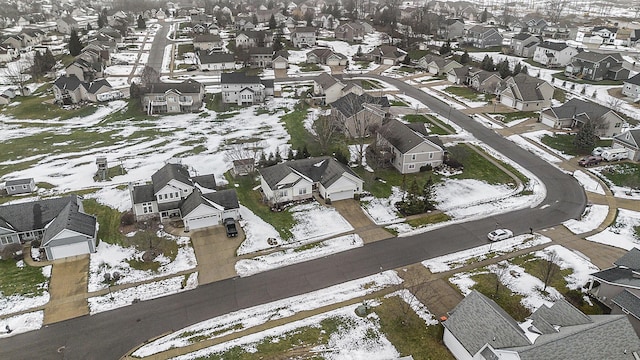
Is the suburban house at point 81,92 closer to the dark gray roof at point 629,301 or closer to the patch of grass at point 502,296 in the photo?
the patch of grass at point 502,296

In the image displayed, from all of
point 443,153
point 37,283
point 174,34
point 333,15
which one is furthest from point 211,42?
point 37,283

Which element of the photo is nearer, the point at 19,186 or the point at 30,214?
the point at 30,214

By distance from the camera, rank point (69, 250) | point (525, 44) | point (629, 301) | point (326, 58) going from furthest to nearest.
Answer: point (525, 44), point (326, 58), point (69, 250), point (629, 301)

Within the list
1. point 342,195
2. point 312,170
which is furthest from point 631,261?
point 312,170

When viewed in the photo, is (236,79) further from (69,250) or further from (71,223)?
(69,250)

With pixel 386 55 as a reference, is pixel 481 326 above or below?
below

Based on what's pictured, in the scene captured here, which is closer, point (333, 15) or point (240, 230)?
point (240, 230)

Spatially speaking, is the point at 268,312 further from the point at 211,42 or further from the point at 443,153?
the point at 211,42
